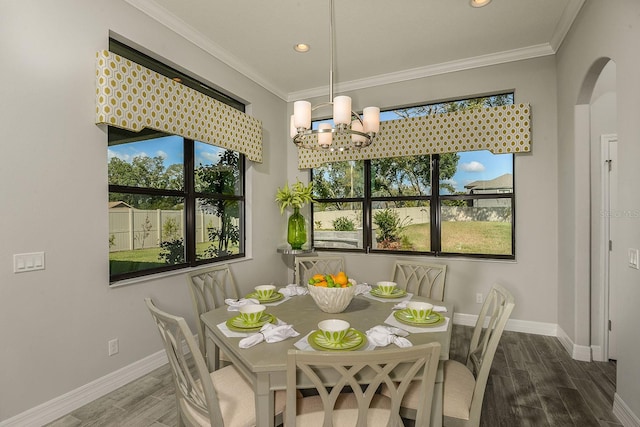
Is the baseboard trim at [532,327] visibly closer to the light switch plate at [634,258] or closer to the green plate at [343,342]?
the light switch plate at [634,258]

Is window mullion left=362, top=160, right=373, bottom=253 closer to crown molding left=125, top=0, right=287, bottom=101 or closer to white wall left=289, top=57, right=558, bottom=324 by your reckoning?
white wall left=289, top=57, right=558, bottom=324

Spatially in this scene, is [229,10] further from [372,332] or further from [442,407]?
[442,407]

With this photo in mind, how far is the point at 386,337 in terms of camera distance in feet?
5.00

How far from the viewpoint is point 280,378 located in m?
1.34

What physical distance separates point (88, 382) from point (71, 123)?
5.74 feet

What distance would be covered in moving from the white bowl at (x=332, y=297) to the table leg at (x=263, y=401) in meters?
0.62

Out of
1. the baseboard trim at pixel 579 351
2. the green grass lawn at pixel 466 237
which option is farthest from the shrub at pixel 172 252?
the baseboard trim at pixel 579 351

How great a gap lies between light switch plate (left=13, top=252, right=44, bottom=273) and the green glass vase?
260cm

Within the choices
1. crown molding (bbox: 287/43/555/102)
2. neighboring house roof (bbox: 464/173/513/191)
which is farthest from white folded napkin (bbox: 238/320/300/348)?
crown molding (bbox: 287/43/555/102)

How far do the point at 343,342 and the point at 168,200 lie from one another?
2242 millimetres

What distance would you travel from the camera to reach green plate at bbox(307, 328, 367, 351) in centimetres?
145

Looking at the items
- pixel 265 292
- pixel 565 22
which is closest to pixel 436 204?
pixel 565 22

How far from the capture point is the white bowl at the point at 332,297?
1851 millimetres

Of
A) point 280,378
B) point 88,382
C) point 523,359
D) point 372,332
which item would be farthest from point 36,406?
point 523,359
